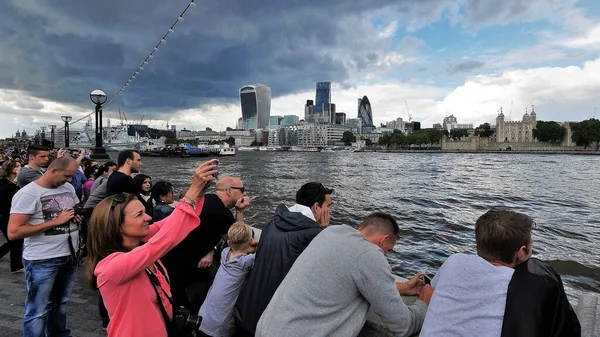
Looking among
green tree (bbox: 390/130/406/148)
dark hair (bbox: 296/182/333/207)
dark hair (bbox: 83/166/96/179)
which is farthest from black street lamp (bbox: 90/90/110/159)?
green tree (bbox: 390/130/406/148)

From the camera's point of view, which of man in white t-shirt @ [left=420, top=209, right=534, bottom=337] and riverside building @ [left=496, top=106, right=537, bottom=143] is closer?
man in white t-shirt @ [left=420, top=209, right=534, bottom=337]

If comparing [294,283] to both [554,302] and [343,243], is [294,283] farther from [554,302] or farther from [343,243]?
[554,302]

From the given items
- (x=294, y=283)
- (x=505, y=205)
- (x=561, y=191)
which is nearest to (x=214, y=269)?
(x=294, y=283)

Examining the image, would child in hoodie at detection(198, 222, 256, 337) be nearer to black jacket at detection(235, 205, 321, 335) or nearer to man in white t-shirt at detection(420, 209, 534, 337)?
black jacket at detection(235, 205, 321, 335)

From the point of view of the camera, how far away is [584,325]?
2990mm

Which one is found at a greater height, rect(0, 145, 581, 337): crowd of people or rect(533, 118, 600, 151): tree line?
rect(533, 118, 600, 151): tree line

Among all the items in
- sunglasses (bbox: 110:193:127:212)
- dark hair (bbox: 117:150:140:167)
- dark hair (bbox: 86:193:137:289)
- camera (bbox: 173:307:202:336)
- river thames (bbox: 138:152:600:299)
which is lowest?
river thames (bbox: 138:152:600:299)

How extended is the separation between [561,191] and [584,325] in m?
29.7

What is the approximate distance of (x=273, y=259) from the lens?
2.83 metres

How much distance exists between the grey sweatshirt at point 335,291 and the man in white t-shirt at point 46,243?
104 inches

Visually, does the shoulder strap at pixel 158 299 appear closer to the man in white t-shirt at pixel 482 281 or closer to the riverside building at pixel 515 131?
the man in white t-shirt at pixel 482 281

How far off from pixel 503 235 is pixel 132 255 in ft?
7.35

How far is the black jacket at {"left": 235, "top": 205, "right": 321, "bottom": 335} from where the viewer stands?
2789mm

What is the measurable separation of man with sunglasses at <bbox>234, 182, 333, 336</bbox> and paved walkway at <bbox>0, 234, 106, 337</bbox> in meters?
2.16
